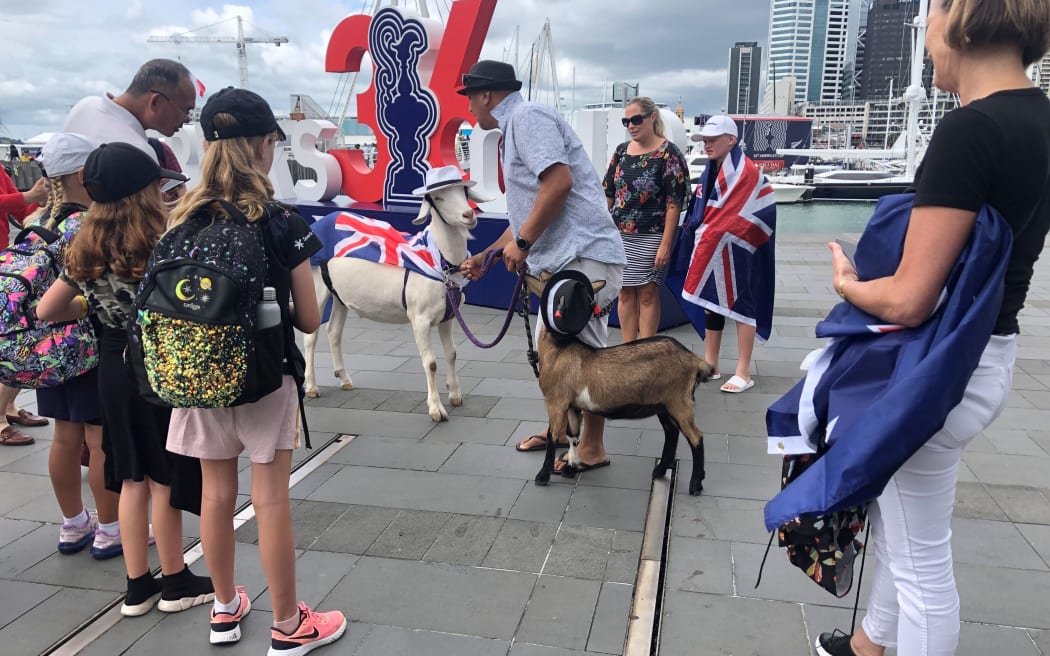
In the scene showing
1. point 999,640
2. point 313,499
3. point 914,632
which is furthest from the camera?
point 313,499

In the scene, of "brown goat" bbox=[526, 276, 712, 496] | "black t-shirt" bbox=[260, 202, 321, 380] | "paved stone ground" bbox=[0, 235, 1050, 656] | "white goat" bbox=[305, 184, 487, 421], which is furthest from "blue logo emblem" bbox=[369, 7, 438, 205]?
"black t-shirt" bbox=[260, 202, 321, 380]

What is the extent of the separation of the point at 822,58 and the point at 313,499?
495 ft

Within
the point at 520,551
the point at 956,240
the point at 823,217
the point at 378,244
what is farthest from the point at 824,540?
the point at 823,217

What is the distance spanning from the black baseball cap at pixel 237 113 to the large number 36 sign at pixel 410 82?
21.4 feet

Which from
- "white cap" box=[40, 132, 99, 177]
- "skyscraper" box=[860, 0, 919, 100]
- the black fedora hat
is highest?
"skyscraper" box=[860, 0, 919, 100]

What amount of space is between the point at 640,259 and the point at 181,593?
3872 millimetres

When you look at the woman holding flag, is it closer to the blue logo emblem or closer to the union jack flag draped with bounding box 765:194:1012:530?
the union jack flag draped with bounding box 765:194:1012:530

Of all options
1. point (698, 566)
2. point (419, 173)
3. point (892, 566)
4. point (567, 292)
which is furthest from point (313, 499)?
point (419, 173)

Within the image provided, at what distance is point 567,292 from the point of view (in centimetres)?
351

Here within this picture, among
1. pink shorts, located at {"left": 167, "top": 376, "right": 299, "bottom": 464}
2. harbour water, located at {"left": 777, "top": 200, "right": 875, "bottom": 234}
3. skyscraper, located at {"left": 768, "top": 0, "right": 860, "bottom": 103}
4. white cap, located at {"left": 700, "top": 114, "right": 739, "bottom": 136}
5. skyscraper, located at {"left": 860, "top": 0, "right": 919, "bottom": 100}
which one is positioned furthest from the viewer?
skyscraper, located at {"left": 768, "top": 0, "right": 860, "bottom": 103}

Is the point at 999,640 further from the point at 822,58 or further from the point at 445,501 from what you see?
the point at 822,58

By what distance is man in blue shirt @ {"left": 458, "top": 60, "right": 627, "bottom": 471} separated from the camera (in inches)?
138

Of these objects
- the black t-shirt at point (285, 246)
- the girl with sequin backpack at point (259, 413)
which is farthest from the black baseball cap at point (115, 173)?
the black t-shirt at point (285, 246)

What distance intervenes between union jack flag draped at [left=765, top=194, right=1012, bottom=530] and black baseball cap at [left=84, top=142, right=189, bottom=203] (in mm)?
2351
